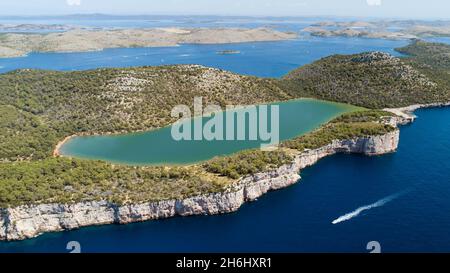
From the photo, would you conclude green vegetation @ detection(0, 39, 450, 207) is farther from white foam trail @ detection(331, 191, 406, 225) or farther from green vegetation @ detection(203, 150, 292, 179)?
white foam trail @ detection(331, 191, 406, 225)

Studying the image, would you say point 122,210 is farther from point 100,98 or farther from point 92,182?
point 100,98

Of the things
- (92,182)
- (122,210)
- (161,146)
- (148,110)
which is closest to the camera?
(122,210)

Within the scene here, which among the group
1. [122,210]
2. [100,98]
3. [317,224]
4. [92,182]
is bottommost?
[317,224]

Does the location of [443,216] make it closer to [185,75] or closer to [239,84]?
[239,84]

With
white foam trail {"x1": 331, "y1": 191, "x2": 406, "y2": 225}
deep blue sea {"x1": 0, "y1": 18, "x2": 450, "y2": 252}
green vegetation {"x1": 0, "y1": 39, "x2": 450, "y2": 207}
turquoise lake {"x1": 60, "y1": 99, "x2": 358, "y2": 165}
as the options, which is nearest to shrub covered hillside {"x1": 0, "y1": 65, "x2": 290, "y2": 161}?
green vegetation {"x1": 0, "y1": 39, "x2": 450, "y2": 207}

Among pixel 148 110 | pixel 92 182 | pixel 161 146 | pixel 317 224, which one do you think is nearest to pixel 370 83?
pixel 148 110

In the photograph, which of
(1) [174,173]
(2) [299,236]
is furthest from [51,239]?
(2) [299,236]
